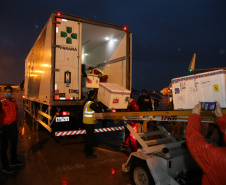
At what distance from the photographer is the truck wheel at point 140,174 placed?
289cm

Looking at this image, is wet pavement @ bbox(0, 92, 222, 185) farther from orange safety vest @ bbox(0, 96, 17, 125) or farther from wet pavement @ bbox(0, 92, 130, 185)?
orange safety vest @ bbox(0, 96, 17, 125)

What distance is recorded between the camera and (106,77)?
741 centimetres

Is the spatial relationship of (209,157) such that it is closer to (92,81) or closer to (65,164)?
(65,164)

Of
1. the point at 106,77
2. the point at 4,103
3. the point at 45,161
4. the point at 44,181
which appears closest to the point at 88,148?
the point at 45,161

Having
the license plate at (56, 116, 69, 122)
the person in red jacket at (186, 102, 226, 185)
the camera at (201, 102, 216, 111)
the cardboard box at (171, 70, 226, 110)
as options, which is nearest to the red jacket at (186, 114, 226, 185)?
the person in red jacket at (186, 102, 226, 185)

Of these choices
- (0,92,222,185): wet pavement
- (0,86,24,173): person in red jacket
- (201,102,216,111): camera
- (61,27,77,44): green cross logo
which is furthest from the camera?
(61,27,77,44): green cross logo

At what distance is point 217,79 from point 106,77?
548 cm

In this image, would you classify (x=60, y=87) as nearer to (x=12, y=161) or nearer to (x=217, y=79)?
(x=12, y=161)

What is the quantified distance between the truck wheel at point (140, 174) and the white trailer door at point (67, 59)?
3.16 m

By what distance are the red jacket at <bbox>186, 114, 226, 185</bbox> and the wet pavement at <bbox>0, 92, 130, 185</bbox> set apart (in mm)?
2390

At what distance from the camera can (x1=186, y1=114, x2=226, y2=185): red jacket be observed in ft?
4.84

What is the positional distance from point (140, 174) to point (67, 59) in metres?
3.94

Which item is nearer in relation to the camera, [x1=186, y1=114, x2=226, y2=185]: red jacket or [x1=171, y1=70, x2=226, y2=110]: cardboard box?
[x1=186, y1=114, x2=226, y2=185]: red jacket

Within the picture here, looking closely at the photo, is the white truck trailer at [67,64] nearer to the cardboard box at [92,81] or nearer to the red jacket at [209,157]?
the cardboard box at [92,81]
